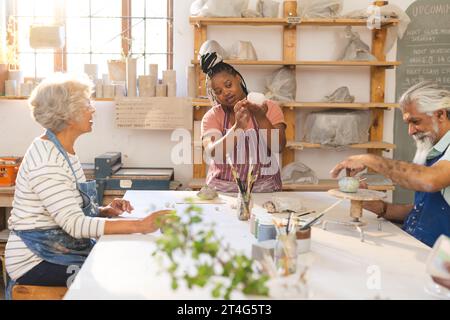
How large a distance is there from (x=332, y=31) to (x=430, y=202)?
2.18 m

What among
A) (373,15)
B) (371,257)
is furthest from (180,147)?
(371,257)

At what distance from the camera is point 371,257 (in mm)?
1910

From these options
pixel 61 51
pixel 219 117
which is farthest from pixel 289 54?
pixel 61 51

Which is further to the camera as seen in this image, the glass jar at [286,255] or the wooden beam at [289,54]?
the wooden beam at [289,54]

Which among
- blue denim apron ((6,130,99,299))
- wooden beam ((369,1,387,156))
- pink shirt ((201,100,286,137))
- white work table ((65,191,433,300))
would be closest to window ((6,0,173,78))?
pink shirt ((201,100,286,137))

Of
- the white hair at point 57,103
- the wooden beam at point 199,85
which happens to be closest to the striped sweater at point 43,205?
the white hair at point 57,103

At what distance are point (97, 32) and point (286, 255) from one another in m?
3.34

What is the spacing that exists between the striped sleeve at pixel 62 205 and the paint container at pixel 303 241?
758mm

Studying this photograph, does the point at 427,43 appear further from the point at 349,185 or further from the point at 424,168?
the point at 349,185

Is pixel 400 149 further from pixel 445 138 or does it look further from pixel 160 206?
pixel 160 206

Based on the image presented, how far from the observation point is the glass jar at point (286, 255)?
1638mm

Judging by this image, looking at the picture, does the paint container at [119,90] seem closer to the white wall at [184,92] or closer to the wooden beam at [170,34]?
the white wall at [184,92]

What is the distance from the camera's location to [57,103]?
2354 millimetres

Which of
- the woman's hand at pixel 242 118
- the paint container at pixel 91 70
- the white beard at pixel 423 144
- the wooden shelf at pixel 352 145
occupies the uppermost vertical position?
Result: the paint container at pixel 91 70
